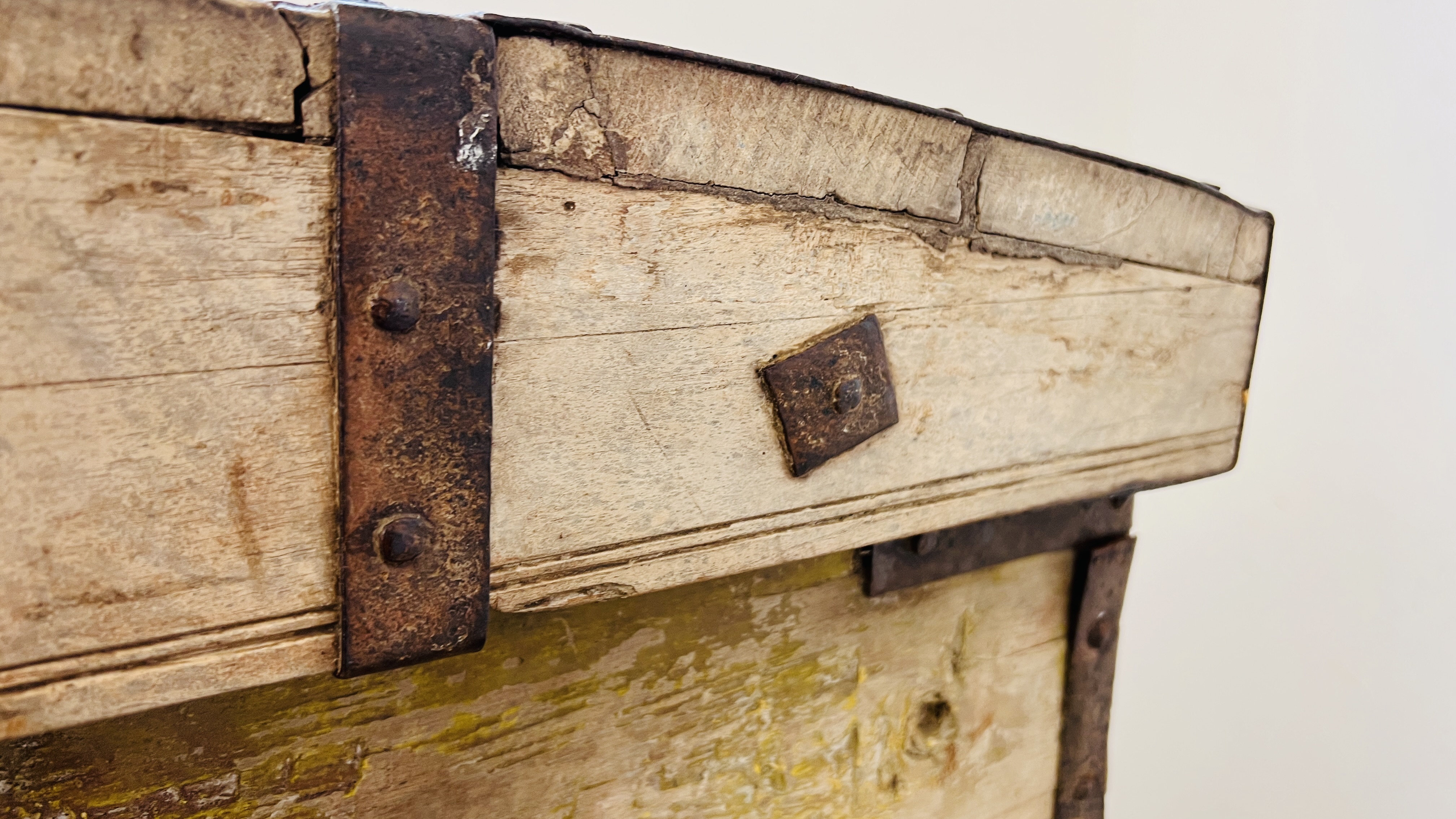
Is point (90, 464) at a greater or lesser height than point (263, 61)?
lesser

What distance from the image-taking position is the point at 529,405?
0.63 m

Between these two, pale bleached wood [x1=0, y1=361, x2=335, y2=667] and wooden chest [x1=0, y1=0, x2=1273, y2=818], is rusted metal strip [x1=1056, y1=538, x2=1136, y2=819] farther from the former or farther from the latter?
pale bleached wood [x1=0, y1=361, x2=335, y2=667]

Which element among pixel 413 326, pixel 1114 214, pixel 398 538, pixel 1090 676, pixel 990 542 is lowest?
pixel 1090 676

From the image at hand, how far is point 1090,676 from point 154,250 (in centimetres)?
112

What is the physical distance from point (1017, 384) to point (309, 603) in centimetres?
66

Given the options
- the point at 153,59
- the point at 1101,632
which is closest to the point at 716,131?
the point at 153,59

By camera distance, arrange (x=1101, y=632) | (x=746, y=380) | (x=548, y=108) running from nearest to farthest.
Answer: (x=548, y=108) → (x=746, y=380) → (x=1101, y=632)

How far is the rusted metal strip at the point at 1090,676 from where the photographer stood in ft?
3.77

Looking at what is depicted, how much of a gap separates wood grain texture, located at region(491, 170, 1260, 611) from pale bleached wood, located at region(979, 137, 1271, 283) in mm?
29

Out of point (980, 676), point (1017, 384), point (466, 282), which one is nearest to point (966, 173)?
point (1017, 384)

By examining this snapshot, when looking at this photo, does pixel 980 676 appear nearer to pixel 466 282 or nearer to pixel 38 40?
pixel 466 282

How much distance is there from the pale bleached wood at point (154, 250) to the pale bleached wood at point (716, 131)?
5.7 inches

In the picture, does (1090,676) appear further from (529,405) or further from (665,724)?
(529,405)

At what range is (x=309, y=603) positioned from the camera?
570 millimetres
